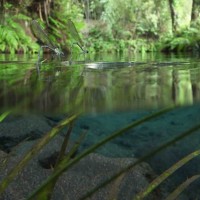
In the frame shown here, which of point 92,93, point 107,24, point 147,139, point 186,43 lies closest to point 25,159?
point 92,93

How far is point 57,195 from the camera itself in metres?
2.80

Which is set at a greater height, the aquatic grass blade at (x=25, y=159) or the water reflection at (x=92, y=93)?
the aquatic grass blade at (x=25, y=159)

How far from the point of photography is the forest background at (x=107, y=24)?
45.0ft

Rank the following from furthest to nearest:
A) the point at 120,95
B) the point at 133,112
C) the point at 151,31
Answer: the point at 151,31 < the point at 133,112 < the point at 120,95

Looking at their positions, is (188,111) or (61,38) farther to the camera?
(61,38)

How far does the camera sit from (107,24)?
78.0 ft

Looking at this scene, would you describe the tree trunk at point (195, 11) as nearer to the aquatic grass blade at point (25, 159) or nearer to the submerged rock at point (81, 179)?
the submerged rock at point (81, 179)

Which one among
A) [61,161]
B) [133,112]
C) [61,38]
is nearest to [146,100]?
[133,112]

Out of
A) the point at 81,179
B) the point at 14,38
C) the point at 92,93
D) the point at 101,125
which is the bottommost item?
the point at 81,179

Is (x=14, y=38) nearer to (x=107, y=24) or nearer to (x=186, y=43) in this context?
(x=186, y=43)

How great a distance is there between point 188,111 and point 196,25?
Answer: 16.8m

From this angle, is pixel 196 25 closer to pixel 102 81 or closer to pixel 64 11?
pixel 64 11

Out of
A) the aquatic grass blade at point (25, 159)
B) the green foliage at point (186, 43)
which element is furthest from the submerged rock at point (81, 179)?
the green foliage at point (186, 43)

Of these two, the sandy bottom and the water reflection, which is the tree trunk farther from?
the water reflection
